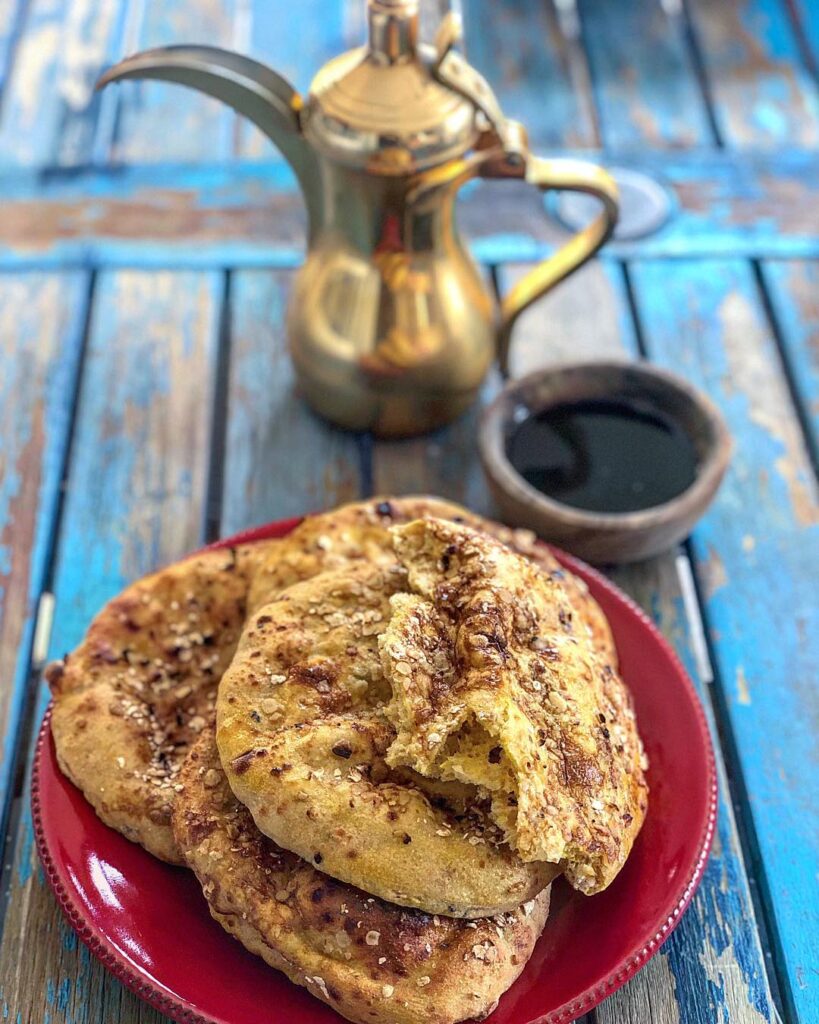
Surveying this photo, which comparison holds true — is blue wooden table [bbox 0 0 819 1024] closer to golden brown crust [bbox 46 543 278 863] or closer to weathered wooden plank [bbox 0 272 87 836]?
weathered wooden plank [bbox 0 272 87 836]

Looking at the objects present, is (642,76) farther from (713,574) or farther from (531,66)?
(713,574)

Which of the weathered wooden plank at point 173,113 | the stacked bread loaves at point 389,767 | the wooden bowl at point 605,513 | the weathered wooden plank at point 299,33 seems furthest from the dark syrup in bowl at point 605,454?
the weathered wooden plank at point 299,33

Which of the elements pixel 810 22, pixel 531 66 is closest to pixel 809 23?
pixel 810 22

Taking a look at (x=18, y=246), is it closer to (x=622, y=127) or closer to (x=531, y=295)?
(x=531, y=295)

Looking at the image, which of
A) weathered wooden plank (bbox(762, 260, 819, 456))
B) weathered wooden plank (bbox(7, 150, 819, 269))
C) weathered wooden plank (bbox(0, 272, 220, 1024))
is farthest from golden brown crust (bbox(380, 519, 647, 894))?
weathered wooden plank (bbox(7, 150, 819, 269))

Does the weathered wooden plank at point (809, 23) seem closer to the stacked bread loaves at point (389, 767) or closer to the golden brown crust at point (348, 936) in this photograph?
the stacked bread loaves at point (389, 767)
